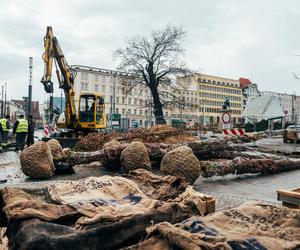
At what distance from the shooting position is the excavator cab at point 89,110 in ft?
62.7

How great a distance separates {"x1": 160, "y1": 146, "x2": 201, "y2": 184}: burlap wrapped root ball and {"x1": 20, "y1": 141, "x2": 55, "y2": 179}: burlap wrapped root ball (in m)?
2.97

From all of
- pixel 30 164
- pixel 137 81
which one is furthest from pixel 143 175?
pixel 137 81

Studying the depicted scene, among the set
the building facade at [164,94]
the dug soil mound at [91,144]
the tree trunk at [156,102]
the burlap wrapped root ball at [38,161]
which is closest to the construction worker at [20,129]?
the dug soil mound at [91,144]

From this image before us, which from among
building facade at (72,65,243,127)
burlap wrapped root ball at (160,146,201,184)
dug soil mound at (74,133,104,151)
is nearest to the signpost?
dug soil mound at (74,133,104,151)

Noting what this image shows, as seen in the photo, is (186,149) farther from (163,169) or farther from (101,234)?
(101,234)

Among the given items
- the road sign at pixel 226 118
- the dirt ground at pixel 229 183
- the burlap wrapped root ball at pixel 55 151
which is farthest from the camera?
the road sign at pixel 226 118

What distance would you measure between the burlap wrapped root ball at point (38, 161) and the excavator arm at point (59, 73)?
10.5 m

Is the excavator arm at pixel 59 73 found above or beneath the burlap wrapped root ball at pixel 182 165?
above

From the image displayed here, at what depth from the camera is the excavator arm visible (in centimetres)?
1822

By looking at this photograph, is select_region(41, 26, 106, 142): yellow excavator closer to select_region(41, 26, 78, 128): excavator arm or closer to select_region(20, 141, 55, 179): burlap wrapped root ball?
select_region(41, 26, 78, 128): excavator arm

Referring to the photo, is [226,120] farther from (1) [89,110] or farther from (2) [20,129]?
(2) [20,129]

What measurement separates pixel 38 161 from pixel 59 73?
40.7 feet

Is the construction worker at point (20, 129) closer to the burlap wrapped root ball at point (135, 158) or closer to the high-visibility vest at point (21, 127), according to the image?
the high-visibility vest at point (21, 127)

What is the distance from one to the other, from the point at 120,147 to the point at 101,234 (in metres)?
6.44
